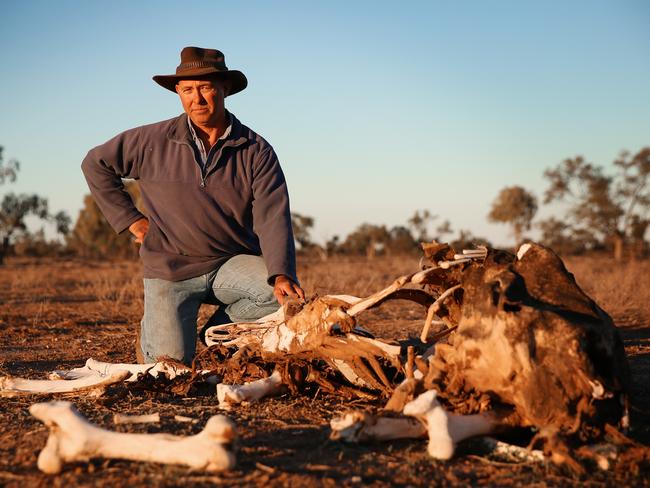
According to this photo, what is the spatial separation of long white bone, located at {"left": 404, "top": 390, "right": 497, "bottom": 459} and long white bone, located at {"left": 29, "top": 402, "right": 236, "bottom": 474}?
0.74 metres

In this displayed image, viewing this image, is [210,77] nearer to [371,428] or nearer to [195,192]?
[195,192]

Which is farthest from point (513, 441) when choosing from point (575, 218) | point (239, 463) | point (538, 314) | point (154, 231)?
point (575, 218)

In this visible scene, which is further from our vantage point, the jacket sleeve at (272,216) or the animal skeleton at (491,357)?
the jacket sleeve at (272,216)

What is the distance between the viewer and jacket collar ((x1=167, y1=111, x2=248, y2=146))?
4562 mm

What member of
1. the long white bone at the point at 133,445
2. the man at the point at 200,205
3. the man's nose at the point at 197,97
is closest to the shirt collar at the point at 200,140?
the man at the point at 200,205

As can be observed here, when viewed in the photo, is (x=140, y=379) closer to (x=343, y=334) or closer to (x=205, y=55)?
(x=343, y=334)

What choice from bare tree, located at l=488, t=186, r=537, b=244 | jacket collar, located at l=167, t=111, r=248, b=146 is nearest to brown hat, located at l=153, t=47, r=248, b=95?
jacket collar, located at l=167, t=111, r=248, b=146

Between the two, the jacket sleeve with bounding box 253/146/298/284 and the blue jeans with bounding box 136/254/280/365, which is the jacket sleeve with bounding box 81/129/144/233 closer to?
the blue jeans with bounding box 136/254/280/365

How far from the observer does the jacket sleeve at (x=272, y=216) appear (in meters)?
4.16

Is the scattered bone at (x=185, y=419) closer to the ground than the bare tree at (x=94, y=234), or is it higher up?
closer to the ground

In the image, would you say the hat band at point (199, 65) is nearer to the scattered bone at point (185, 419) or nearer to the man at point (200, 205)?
the man at point (200, 205)

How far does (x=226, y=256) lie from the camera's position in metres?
4.70

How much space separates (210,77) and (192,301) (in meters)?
1.52

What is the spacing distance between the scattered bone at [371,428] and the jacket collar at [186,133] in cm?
247
